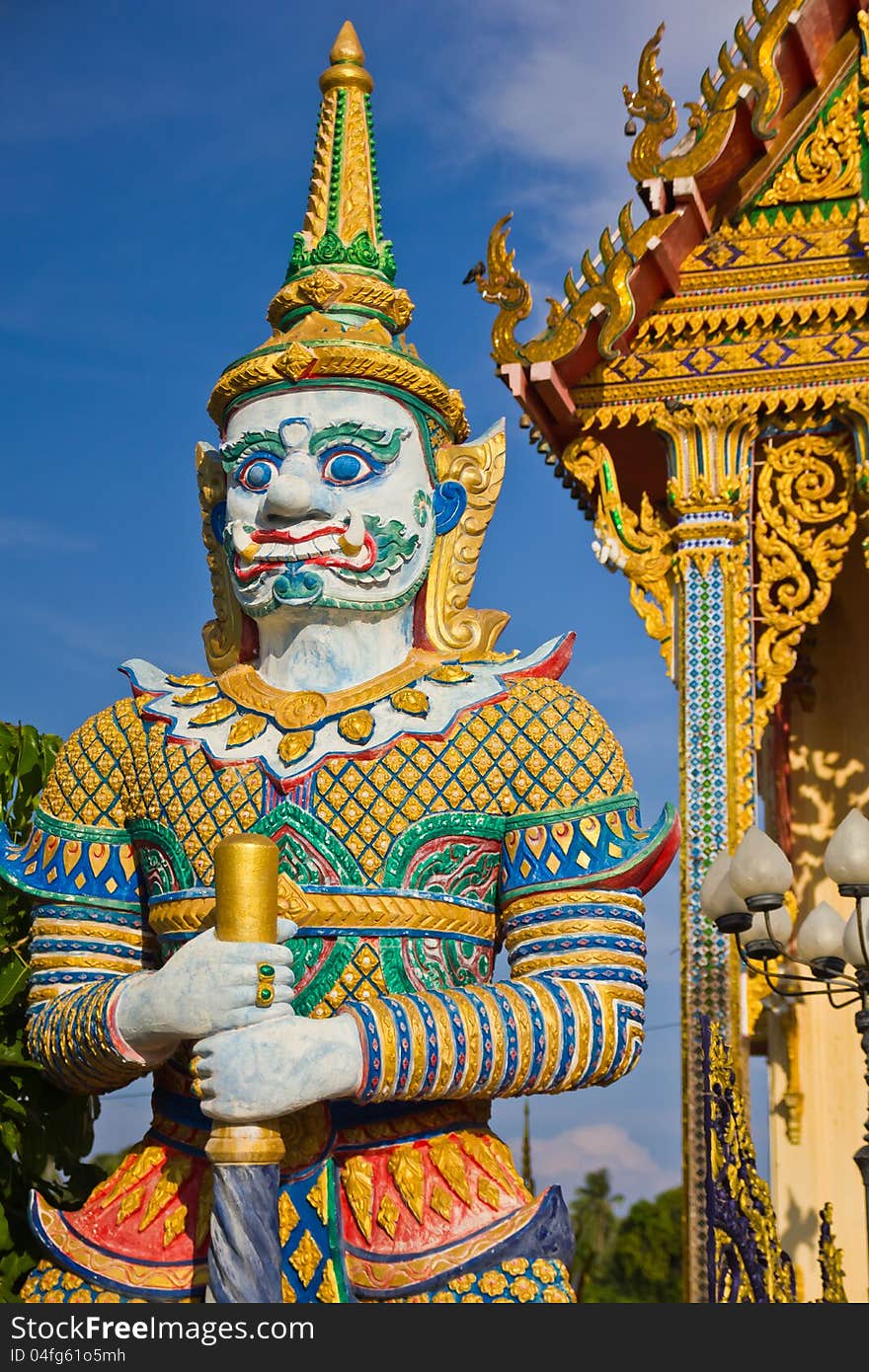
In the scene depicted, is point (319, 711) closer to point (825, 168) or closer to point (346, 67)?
point (346, 67)

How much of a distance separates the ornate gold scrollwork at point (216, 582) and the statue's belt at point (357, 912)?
0.74 metres

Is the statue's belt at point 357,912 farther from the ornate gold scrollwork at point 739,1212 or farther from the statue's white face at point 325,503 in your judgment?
the ornate gold scrollwork at point 739,1212

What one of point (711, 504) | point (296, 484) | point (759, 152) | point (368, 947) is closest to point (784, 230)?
point (759, 152)

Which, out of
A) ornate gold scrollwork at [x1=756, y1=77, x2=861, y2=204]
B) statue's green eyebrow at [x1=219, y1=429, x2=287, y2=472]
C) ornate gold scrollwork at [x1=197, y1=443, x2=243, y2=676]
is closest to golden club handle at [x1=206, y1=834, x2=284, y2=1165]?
ornate gold scrollwork at [x1=197, y1=443, x2=243, y2=676]

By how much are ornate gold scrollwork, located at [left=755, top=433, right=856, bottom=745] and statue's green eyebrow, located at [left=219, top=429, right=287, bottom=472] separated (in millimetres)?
3870

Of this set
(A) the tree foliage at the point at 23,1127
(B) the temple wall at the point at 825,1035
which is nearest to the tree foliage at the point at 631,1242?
(B) the temple wall at the point at 825,1035

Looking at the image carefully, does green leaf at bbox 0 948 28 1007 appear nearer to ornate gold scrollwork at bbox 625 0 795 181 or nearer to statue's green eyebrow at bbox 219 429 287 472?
statue's green eyebrow at bbox 219 429 287 472

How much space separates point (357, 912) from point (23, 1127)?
145 cm

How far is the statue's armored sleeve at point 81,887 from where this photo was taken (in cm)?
454

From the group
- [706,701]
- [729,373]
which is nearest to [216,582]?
[706,701]

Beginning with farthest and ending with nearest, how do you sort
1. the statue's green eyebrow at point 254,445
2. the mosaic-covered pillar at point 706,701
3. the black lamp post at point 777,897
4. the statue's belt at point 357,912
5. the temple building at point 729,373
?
the temple building at point 729,373
the mosaic-covered pillar at point 706,701
the black lamp post at point 777,897
the statue's green eyebrow at point 254,445
the statue's belt at point 357,912

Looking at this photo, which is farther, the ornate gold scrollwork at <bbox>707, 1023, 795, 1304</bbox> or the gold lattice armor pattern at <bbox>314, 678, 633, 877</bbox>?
the ornate gold scrollwork at <bbox>707, 1023, 795, 1304</bbox>

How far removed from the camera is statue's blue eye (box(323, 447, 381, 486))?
466 cm

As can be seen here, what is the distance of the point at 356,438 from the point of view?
4.68 m
